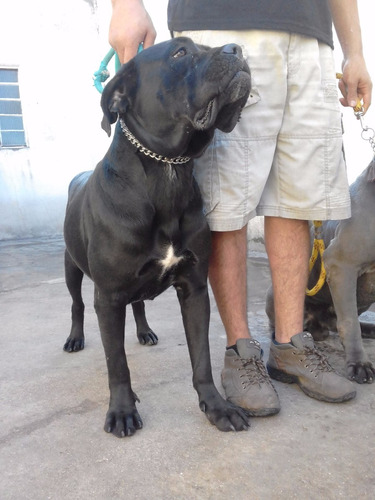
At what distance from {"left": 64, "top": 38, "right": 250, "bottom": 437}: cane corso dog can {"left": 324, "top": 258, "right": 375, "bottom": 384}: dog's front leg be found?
0.64m

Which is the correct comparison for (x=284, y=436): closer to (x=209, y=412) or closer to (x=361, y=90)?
(x=209, y=412)

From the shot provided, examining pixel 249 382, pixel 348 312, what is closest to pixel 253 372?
pixel 249 382

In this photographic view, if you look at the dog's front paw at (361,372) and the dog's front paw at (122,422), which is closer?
the dog's front paw at (122,422)

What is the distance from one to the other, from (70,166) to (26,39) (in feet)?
6.40

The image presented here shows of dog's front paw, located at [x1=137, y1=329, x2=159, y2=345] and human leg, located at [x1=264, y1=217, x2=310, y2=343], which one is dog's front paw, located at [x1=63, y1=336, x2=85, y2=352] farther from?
human leg, located at [x1=264, y1=217, x2=310, y2=343]

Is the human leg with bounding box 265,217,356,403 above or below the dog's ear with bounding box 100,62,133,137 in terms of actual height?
below

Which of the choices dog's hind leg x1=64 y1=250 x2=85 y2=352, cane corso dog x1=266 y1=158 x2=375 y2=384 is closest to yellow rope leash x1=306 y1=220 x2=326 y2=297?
cane corso dog x1=266 y1=158 x2=375 y2=384

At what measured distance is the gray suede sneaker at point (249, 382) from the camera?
6.46 ft

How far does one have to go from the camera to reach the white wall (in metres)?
7.72

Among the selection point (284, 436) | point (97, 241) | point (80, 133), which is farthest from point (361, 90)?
point (80, 133)

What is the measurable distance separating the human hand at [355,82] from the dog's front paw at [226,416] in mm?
1463

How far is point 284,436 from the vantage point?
183cm

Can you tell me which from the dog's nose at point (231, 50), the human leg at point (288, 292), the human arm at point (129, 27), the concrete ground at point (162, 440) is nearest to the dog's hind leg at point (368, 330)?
the concrete ground at point (162, 440)

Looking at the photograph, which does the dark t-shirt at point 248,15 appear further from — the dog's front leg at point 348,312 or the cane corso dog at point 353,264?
the dog's front leg at point 348,312
